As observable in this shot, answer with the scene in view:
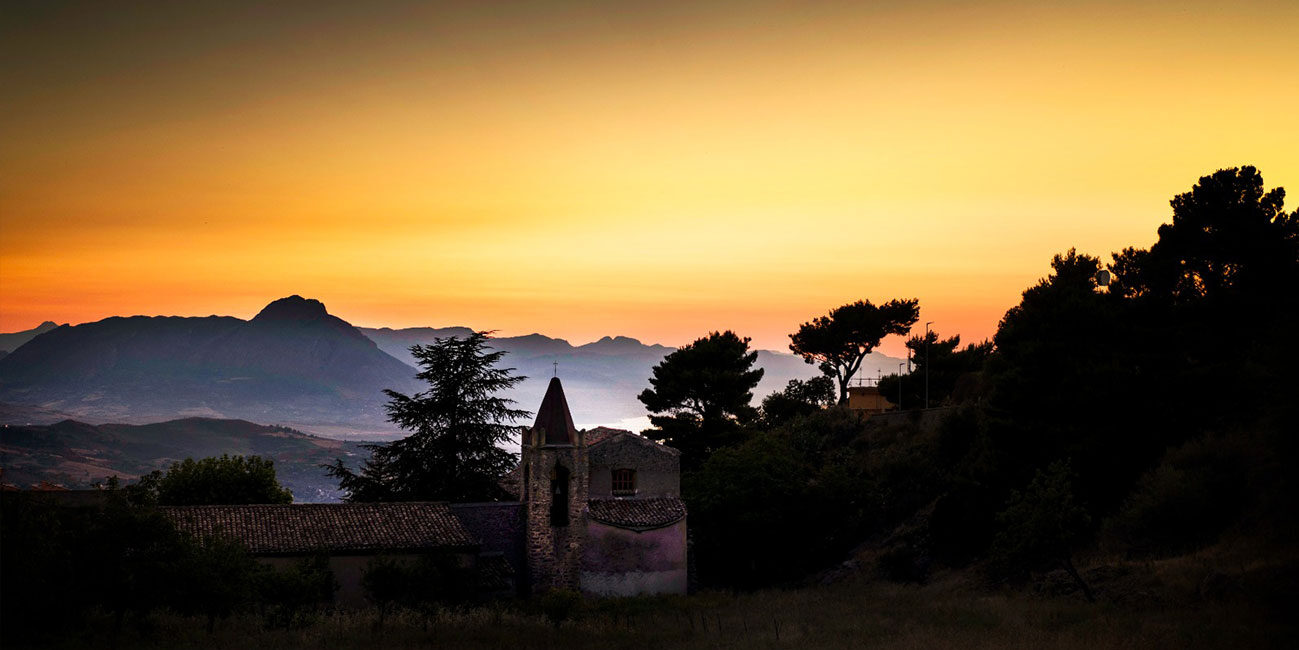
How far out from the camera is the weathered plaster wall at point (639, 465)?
155 feet

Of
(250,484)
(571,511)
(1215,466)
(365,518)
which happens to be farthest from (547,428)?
(1215,466)

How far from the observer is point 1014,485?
34688 mm

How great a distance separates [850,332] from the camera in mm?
73438

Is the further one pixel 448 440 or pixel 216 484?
pixel 448 440

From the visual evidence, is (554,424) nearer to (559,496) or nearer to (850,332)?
(559,496)

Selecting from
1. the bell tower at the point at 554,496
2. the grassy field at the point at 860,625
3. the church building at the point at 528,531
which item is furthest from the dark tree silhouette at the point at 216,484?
the grassy field at the point at 860,625

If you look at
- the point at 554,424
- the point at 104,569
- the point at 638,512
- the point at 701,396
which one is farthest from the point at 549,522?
the point at 701,396

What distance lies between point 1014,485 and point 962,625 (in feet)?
42.8

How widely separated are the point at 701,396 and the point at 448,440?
20.6 meters

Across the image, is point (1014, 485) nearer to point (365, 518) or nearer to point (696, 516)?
point (696, 516)

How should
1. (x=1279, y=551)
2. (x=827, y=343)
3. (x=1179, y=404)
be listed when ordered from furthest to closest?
(x=827, y=343) → (x=1179, y=404) → (x=1279, y=551)

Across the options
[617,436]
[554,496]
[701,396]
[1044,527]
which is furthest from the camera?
[701,396]

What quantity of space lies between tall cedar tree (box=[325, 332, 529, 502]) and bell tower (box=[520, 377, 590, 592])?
33.1 ft

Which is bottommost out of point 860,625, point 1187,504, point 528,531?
point 860,625
